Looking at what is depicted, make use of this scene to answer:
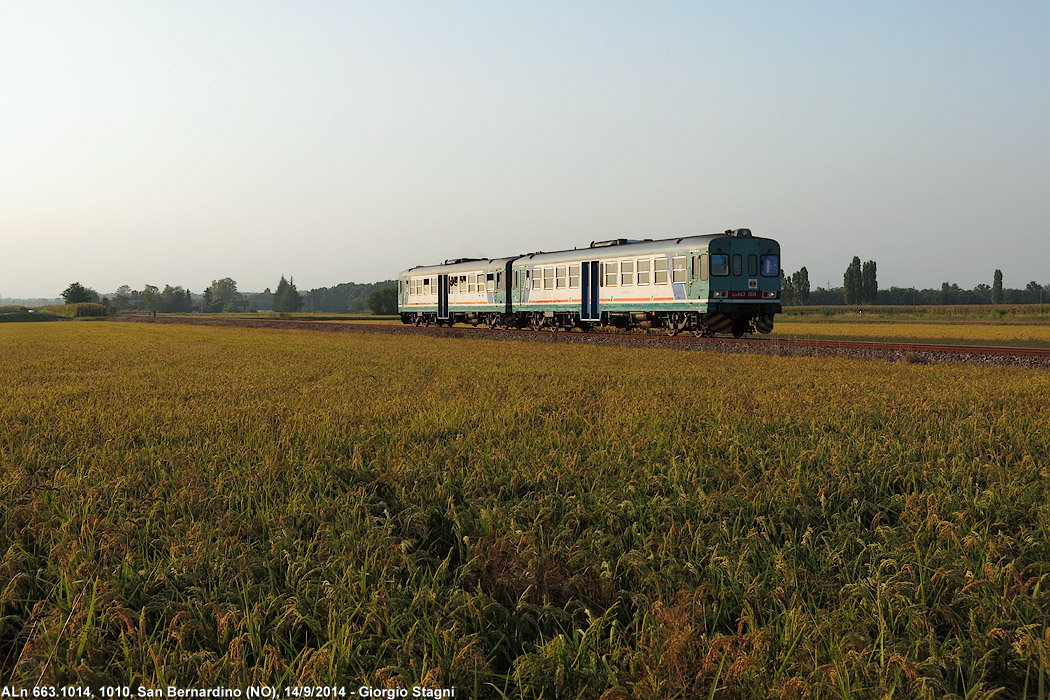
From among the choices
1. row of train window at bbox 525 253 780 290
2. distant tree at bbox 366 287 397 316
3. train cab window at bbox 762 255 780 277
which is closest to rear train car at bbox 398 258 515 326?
row of train window at bbox 525 253 780 290

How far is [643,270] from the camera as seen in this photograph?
28016 mm

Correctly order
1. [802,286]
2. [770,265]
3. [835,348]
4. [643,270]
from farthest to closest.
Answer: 1. [802,286]
2. [643,270]
3. [770,265]
4. [835,348]

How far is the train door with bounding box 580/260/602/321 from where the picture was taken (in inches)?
1214

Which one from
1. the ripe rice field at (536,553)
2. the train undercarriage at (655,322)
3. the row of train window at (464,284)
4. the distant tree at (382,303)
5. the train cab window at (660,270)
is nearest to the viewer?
the ripe rice field at (536,553)

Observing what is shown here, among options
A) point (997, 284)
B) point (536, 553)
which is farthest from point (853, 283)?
point (536, 553)

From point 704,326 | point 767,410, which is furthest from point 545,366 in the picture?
point 704,326

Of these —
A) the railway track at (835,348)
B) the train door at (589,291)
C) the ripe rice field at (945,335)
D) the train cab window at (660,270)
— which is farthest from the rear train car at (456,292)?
the ripe rice field at (945,335)

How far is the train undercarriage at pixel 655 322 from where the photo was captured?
2628cm

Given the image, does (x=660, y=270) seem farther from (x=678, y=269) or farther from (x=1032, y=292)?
(x=1032, y=292)

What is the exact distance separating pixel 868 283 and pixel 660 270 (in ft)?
391

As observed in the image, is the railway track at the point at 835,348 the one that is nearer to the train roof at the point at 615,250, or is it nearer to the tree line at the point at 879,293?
the train roof at the point at 615,250

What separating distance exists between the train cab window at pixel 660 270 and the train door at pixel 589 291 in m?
3.79

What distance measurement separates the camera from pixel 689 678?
2746 mm

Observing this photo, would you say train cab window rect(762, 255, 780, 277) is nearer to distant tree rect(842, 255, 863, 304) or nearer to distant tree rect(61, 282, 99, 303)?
distant tree rect(842, 255, 863, 304)
